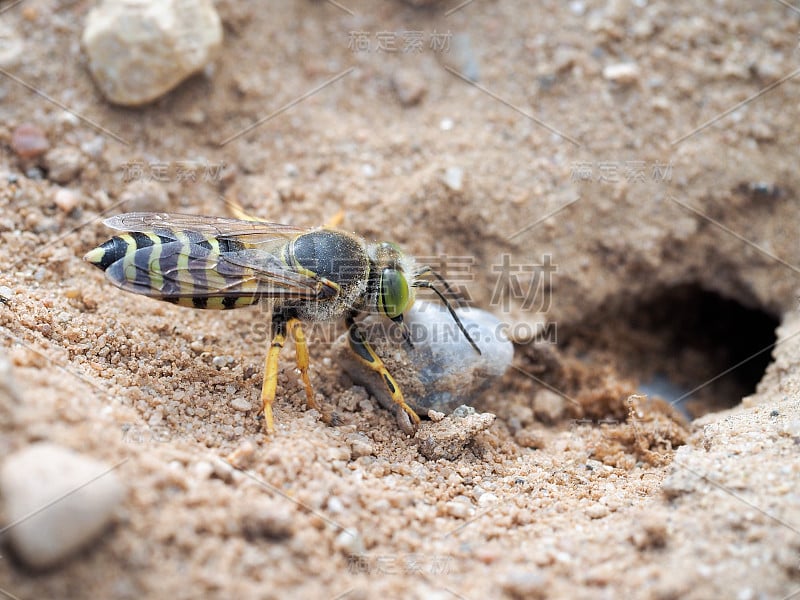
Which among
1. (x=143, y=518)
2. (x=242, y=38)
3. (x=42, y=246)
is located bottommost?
(x=42, y=246)

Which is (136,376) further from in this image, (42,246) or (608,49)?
(608,49)

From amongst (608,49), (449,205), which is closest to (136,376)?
(449,205)

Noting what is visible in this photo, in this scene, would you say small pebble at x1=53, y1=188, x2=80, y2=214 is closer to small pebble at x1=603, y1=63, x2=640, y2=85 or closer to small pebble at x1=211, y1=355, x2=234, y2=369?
small pebble at x1=211, y1=355, x2=234, y2=369

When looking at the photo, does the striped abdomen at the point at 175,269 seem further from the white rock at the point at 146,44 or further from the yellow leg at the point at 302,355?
the white rock at the point at 146,44

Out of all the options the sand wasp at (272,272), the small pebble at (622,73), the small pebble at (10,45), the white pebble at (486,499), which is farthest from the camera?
the small pebble at (622,73)

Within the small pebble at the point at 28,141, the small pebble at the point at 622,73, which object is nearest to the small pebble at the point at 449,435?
the small pebble at the point at 622,73

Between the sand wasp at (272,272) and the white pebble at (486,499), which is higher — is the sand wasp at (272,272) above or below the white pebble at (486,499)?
above
